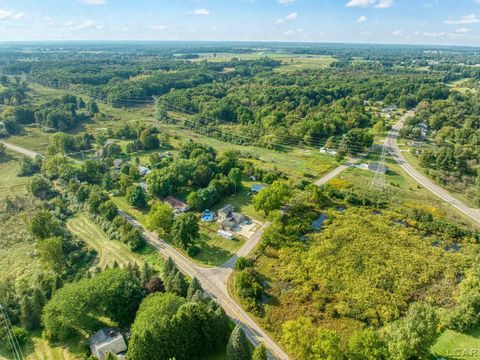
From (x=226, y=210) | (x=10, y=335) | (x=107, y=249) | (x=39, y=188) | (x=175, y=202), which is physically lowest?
(x=107, y=249)

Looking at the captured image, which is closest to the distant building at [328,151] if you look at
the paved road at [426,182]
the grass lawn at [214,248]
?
the paved road at [426,182]

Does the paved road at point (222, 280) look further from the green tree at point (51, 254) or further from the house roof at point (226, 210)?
the green tree at point (51, 254)

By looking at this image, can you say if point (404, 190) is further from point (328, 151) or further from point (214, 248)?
point (214, 248)

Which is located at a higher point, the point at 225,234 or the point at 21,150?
the point at 21,150

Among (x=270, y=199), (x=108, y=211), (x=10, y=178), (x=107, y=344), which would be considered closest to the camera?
(x=107, y=344)

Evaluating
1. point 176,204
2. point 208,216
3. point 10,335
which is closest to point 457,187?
point 208,216

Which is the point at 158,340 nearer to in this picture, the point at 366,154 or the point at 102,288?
the point at 102,288

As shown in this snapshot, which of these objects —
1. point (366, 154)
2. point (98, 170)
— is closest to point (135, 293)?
point (98, 170)
